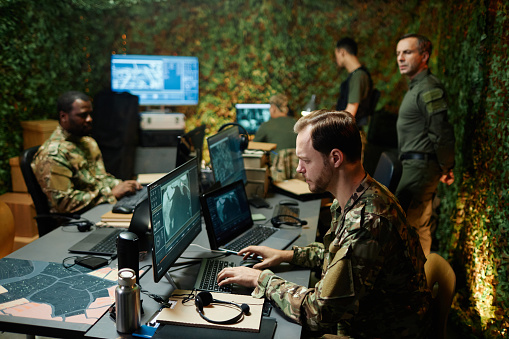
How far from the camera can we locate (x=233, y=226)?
235 cm

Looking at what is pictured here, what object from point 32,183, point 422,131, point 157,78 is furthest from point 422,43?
point 157,78

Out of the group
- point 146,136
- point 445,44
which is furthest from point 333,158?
point 146,136

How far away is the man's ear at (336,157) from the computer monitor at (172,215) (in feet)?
2.16

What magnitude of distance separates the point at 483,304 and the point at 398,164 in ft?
3.26

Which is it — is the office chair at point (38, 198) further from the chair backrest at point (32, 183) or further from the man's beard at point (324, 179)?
the man's beard at point (324, 179)

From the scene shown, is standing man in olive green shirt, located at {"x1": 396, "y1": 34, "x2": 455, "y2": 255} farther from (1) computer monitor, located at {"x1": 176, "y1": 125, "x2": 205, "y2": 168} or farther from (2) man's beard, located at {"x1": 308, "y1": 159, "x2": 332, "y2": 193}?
(2) man's beard, located at {"x1": 308, "y1": 159, "x2": 332, "y2": 193}

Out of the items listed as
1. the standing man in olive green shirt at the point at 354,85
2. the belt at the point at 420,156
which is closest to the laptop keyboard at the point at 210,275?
the belt at the point at 420,156

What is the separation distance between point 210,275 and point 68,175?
1.49 m

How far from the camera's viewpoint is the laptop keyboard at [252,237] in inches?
87.3

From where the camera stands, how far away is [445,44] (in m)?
3.92

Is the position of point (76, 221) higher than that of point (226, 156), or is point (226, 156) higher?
point (226, 156)

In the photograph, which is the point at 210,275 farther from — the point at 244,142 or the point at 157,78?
the point at 157,78

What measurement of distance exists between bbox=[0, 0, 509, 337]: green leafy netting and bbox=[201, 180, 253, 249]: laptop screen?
4.75 feet

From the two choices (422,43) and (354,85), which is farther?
(354,85)
